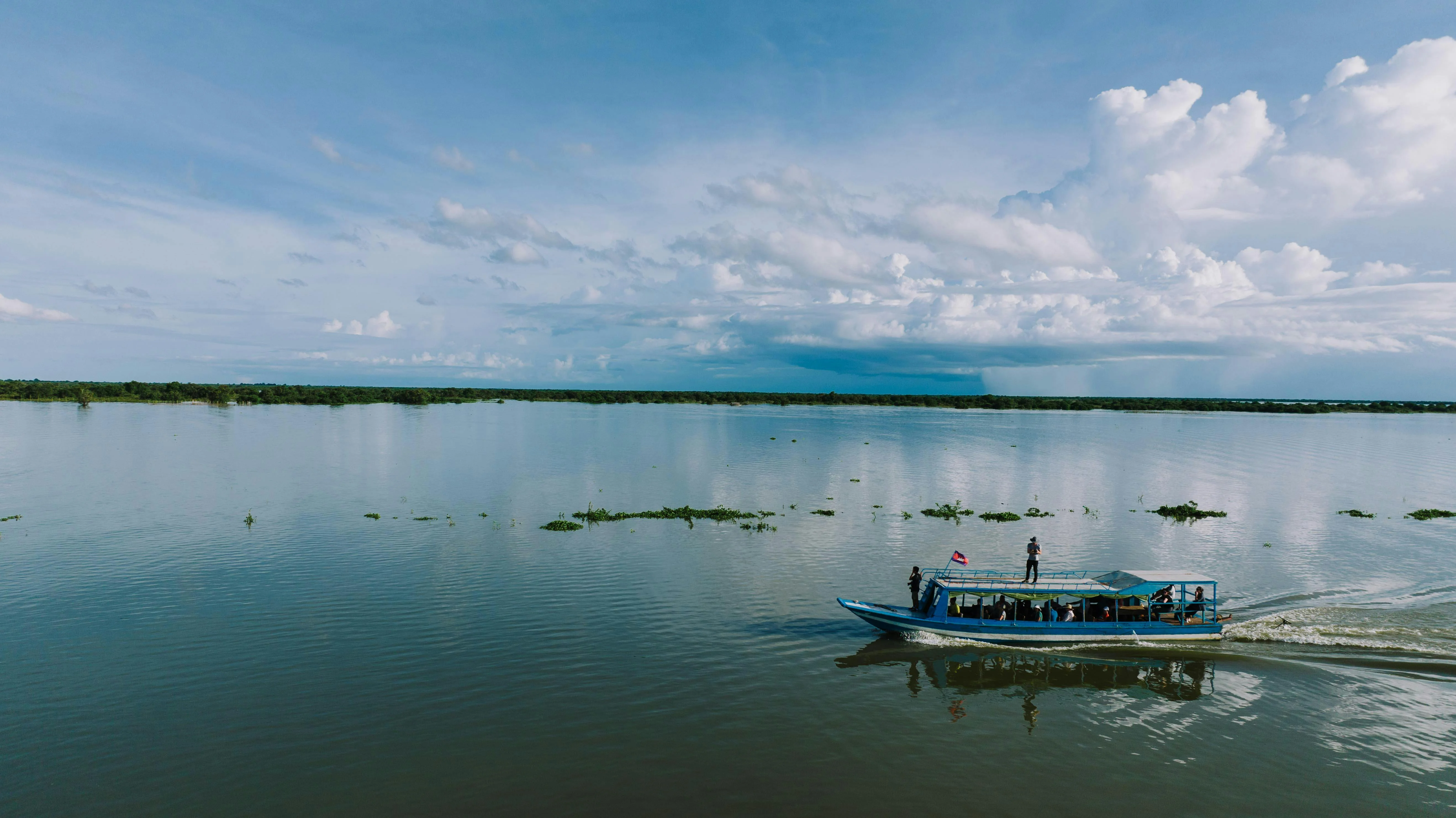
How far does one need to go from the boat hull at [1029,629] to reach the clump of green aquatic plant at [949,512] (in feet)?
72.6

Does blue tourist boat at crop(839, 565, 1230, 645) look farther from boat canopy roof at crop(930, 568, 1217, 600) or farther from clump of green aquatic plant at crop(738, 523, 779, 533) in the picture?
clump of green aquatic plant at crop(738, 523, 779, 533)

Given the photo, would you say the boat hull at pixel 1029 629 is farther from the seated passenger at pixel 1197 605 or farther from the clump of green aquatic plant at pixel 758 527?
the clump of green aquatic plant at pixel 758 527

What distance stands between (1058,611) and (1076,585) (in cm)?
161

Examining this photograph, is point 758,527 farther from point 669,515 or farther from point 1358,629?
point 1358,629

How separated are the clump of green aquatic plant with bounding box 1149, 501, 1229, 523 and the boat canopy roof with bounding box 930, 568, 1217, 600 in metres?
28.5

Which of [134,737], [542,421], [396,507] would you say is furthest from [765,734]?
[542,421]

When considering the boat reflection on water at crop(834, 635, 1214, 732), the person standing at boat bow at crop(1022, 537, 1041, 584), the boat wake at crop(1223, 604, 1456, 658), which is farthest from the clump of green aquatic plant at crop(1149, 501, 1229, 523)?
the boat reflection on water at crop(834, 635, 1214, 732)

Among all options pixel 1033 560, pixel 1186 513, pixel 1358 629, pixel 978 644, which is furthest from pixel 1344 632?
pixel 1186 513

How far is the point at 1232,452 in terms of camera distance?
10400 cm

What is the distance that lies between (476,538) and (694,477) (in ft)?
97.8

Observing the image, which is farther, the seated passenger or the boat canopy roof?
the seated passenger

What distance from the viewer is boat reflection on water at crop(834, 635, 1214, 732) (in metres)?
26.1

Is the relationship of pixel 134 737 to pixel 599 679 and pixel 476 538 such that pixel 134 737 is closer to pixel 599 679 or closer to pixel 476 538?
pixel 599 679

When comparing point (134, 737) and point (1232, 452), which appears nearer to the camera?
point (134, 737)
